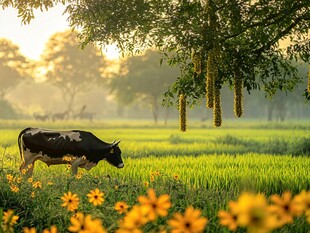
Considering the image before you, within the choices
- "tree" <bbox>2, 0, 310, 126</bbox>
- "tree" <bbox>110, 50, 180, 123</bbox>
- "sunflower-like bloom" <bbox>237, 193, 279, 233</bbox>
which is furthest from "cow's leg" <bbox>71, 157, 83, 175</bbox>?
"tree" <bbox>110, 50, 180, 123</bbox>

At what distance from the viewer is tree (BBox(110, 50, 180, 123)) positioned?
76.7 m

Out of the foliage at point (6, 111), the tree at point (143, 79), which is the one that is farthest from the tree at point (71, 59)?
the tree at point (143, 79)

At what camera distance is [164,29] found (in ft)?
39.6

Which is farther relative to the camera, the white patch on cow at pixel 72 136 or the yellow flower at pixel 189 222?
the white patch on cow at pixel 72 136

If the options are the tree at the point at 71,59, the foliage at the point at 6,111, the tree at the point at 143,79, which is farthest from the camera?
the tree at the point at 71,59

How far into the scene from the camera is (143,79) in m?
76.8

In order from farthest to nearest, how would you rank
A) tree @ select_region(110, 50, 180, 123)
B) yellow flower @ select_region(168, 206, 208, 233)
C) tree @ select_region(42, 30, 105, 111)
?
Result: tree @ select_region(42, 30, 105, 111), tree @ select_region(110, 50, 180, 123), yellow flower @ select_region(168, 206, 208, 233)

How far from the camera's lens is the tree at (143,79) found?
7669 cm

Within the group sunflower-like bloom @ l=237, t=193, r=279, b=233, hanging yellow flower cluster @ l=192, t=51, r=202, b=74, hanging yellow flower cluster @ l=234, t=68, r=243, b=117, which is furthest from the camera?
hanging yellow flower cluster @ l=192, t=51, r=202, b=74

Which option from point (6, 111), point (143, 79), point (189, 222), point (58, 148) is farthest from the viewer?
point (6, 111)

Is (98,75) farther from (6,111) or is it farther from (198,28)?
(198,28)

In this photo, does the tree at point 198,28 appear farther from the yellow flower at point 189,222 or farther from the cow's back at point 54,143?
the yellow flower at point 189,222

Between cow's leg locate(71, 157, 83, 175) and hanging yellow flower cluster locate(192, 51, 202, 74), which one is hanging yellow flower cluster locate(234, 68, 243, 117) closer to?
hanging yellow flower cluster locate(192, 51, 202, 74)

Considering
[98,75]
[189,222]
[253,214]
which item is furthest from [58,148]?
[98,75]
